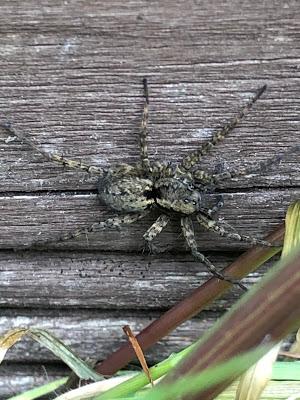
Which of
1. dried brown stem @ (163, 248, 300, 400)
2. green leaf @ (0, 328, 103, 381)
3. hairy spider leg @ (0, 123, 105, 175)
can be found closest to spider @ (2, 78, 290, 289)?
hairy spider leg @ (0, 123, 105, 175)

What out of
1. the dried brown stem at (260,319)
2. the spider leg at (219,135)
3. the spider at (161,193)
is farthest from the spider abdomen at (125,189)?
the dried brown stem at (260,319)

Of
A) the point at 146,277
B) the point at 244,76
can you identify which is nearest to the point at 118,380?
the point at 146,277

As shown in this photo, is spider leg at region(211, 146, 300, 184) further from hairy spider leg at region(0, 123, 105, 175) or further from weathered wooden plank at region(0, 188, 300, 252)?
hairy spider leg at region(0, 123, 105, 175)

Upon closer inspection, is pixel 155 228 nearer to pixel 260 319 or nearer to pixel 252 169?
pixel 252 169

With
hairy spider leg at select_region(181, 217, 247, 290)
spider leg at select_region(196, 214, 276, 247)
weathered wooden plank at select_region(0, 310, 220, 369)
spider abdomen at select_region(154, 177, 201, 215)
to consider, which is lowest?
weathered wooden plank at select_region(0, 310, 220, 369)

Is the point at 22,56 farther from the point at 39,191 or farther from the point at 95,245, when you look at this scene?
the point at 95,245

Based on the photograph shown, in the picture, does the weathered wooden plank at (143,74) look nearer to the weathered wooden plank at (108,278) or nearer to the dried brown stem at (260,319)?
the weathered wooden plank at (108,278)

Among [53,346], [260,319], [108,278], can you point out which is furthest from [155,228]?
[260,319]
